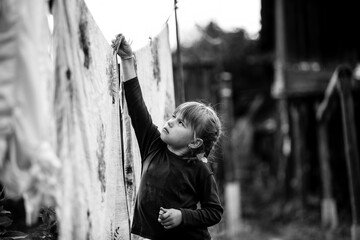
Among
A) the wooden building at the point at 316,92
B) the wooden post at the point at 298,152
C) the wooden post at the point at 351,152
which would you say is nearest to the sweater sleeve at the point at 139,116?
the wooden post at the point at 351,152

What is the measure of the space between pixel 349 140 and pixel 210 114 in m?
1.99

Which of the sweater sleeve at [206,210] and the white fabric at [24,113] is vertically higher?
the white fabric at [24,113]

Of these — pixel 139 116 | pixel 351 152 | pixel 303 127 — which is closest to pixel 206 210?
pixel 139 116

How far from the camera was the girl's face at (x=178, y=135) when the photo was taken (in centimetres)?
226

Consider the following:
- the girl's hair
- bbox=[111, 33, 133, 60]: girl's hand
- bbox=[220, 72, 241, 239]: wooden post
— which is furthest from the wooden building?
bbox=[111, 33, 133, 60]: girl's hand

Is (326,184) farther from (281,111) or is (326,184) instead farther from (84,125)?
(84,125)

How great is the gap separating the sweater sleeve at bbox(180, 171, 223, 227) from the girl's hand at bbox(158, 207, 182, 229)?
5cm

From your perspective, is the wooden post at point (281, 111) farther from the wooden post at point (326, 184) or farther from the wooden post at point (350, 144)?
the wooden post at point (350, 144)

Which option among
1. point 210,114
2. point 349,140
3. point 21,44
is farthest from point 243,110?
point 21,44

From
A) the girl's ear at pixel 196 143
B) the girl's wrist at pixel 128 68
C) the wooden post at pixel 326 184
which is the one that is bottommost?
the wooden post at pixel 326 184

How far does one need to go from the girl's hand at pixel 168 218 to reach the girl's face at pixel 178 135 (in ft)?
1.08

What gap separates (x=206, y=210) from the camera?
86.1 inches

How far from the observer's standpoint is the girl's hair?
2289mm

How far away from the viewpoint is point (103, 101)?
1974 mm
